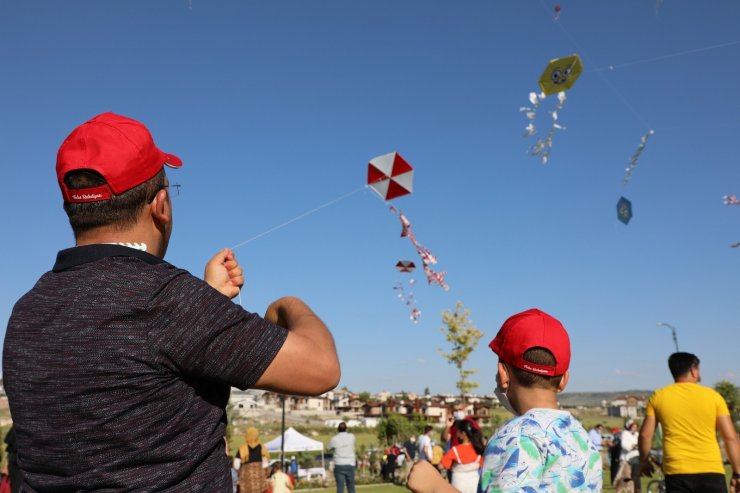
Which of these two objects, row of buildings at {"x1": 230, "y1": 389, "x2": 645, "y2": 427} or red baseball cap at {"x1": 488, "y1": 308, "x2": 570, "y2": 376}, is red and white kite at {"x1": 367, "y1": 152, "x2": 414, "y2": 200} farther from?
row of buildings at {"x1": 230, "y1": 389, "x2": 645, "y2": 427}

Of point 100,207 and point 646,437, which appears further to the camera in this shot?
point 646,437

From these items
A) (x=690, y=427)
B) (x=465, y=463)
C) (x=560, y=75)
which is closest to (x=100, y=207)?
(x=690, y=427)

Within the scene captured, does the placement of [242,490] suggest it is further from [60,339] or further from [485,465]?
[60,339]

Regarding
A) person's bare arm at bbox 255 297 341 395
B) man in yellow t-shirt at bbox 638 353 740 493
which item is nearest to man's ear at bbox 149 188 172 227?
person's bare arm at bbox 255 297 341 395

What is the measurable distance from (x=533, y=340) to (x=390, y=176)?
5.88 m

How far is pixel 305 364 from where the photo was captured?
127 centimetres

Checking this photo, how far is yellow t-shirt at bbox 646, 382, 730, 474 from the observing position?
4934 millimetres

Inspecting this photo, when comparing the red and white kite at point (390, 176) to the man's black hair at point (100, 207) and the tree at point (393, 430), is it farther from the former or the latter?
the tree at point (393, 430)

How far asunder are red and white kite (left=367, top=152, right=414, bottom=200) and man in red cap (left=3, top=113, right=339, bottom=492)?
266 inches

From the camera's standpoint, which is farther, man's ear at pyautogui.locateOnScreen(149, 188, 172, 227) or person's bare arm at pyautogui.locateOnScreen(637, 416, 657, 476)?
person's bare arm at pyautogui.locateOnScreen(637, 416, 657, 476)

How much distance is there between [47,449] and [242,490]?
1013 centimetres

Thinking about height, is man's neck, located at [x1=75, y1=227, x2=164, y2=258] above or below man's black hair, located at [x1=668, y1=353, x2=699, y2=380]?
above

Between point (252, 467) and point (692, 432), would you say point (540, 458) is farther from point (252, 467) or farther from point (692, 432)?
point (252, 467)

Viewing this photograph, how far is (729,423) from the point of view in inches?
193
